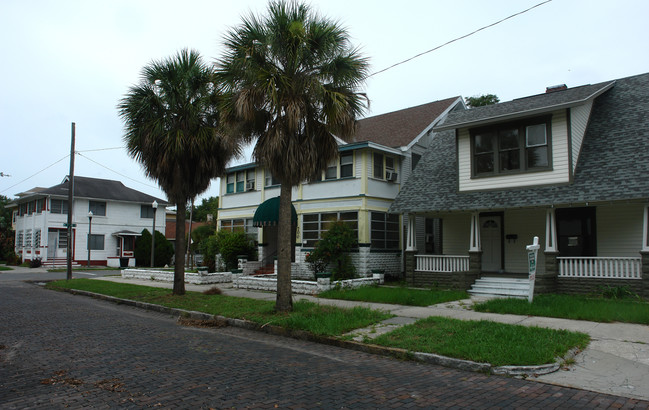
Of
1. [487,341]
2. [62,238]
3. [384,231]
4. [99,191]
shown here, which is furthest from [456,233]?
[62,238]

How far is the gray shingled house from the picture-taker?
14.3 metres

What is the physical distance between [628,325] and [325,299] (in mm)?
8038

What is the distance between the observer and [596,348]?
26.6 ft

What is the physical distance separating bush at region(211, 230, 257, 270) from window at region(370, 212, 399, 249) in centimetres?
726

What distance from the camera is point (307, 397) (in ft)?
18.4

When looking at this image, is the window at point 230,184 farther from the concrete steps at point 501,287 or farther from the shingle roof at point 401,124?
the concrete steps at point 501,287

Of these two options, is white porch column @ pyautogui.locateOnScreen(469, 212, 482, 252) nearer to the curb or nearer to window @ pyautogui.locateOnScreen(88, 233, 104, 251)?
the curb

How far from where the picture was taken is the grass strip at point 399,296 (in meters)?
13.6

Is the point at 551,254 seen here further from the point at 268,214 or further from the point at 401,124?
the point at 401,124

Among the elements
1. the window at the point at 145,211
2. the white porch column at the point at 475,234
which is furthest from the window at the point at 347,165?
the window at the point at 145,211

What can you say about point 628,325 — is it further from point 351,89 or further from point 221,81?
point 221,81

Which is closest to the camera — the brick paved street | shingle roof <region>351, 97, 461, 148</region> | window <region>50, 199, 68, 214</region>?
the brick paved street

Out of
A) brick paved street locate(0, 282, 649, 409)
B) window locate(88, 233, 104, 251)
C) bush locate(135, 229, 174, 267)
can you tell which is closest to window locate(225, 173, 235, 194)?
bush locate(135, 229, 174, 267)

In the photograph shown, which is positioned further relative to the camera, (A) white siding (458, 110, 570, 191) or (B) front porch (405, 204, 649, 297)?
(A) white siding (458, 110, 570, 191)
